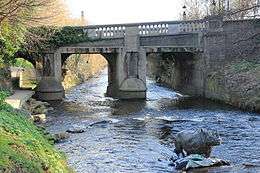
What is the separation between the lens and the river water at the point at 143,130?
18734 mm

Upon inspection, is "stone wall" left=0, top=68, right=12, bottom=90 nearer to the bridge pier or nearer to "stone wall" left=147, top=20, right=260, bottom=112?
the bridge pier

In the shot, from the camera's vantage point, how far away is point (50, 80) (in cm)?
4219

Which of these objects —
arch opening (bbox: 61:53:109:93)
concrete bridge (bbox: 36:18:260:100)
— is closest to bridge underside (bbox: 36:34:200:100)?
concrete bridge (bbox: 36:18:260:100)

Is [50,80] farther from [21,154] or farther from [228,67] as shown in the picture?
[21,154]

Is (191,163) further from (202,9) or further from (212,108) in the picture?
(202,9)

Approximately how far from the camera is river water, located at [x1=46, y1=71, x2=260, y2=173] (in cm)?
1873

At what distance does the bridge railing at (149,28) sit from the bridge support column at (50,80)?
386 cm

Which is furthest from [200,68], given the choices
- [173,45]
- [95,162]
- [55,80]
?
[95,162]

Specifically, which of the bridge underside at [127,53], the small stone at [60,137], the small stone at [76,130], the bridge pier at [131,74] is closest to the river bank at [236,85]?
the bridge underside at [127,53]

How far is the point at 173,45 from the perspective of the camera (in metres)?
42.1

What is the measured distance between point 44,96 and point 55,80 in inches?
69.7

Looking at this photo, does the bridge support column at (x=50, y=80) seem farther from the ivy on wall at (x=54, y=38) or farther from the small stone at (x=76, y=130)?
the small stone at (x=76, y=130)

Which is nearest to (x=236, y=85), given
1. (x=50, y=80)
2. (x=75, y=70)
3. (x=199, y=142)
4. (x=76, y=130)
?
(x=76, y=130)

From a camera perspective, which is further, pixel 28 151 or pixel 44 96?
pixel 44 96
